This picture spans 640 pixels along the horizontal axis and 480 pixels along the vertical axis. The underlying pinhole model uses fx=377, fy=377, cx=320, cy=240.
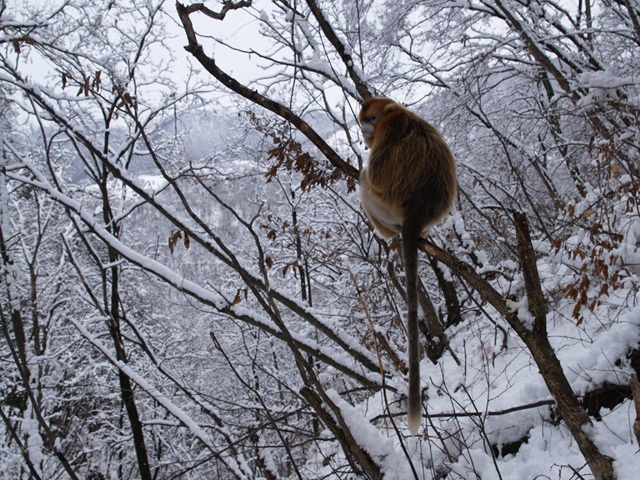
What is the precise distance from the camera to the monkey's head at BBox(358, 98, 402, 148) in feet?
9.30

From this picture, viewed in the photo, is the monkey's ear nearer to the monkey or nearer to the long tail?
the monkey

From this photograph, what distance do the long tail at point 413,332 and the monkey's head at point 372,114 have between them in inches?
37.3

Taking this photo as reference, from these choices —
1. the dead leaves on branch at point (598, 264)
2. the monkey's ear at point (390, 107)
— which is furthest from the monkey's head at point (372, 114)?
the dead leaves on branch at point (598, 264)

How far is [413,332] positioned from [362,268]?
21.4 feet

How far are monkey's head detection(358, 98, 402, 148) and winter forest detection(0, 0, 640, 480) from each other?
0.11 meters

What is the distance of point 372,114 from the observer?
2879mm

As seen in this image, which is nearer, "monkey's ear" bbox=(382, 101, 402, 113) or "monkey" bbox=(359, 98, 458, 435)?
"monkey" bbox=(359, 98, 458, 435)

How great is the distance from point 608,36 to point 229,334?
13.6 m

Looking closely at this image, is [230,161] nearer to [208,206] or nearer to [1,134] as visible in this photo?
[1,134]

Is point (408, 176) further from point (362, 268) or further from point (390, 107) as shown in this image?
point (362, 268)

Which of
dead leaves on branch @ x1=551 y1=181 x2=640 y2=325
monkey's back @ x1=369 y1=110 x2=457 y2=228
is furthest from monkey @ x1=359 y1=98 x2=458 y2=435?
dead leaves on branch @ x1=551 y1=181 x2=640 y2=325

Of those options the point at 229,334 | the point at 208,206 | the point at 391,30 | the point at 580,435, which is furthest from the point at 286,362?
the point at 208,206

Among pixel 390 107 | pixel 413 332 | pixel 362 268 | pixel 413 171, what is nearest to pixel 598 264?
pixel 413 171

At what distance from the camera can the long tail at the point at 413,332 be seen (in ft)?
5.63
